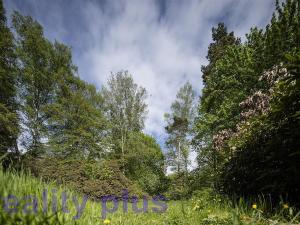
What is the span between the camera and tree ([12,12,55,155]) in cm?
1485

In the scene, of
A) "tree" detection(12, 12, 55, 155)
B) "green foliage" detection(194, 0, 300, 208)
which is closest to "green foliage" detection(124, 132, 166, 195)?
"green foliage" detection(194, 0, 300, 208)

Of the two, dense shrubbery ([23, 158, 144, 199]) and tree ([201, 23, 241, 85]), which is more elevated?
tree ([201, 23, 241, 85])

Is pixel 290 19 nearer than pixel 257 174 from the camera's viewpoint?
No

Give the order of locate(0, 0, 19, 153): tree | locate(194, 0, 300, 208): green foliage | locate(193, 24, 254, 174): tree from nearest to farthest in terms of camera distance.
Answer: locate(194, 0, 300, 208): green foliage, locate(0, 0, 19, 153): tree, locate(193, 24, 254, 174): tree

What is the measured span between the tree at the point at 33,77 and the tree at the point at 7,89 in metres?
1.42

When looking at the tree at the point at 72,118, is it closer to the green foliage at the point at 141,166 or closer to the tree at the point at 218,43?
the green foliage at the point at 141,166

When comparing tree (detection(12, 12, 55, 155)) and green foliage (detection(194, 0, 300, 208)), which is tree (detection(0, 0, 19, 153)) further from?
green foliage (detection(194, 0, 300, 208))

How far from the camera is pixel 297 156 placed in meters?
3.06

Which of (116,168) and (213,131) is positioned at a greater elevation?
(213,131)

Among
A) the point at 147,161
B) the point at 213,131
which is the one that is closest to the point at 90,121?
the point at 147,161

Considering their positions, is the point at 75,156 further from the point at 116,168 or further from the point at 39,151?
the point at 116,168

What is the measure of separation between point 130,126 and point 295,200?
651 inches

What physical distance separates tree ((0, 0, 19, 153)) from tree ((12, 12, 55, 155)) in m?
A: 1.42

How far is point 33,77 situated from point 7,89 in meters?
3.06
